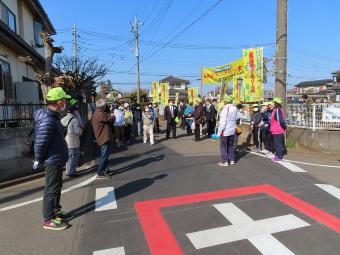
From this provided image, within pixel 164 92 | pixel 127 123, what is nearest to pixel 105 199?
pixel 127 123

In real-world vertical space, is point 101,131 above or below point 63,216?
above

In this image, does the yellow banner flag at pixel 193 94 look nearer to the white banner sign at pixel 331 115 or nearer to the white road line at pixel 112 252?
the white banner sign at pixel 331 115

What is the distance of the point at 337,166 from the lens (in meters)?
8.41

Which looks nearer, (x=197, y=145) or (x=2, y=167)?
(x=2, y=167)

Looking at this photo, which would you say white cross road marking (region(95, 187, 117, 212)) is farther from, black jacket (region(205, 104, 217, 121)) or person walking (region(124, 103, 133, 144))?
black jacket (region(205, 104, 217, 121))

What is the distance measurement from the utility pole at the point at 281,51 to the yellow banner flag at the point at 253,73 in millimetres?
2396

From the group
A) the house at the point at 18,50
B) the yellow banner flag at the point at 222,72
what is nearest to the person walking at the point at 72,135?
the house at the point at 18,50

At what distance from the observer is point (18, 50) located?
40.7ft

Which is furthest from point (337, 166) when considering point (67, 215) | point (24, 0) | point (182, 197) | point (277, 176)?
point (24, 0)

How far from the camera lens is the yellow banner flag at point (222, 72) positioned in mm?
15850

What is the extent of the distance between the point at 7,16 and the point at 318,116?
12634 millimetres

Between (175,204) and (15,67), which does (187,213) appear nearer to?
(175,204)

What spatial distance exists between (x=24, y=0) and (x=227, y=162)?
43.9ft

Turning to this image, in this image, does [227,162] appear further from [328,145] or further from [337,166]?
[328,145]
